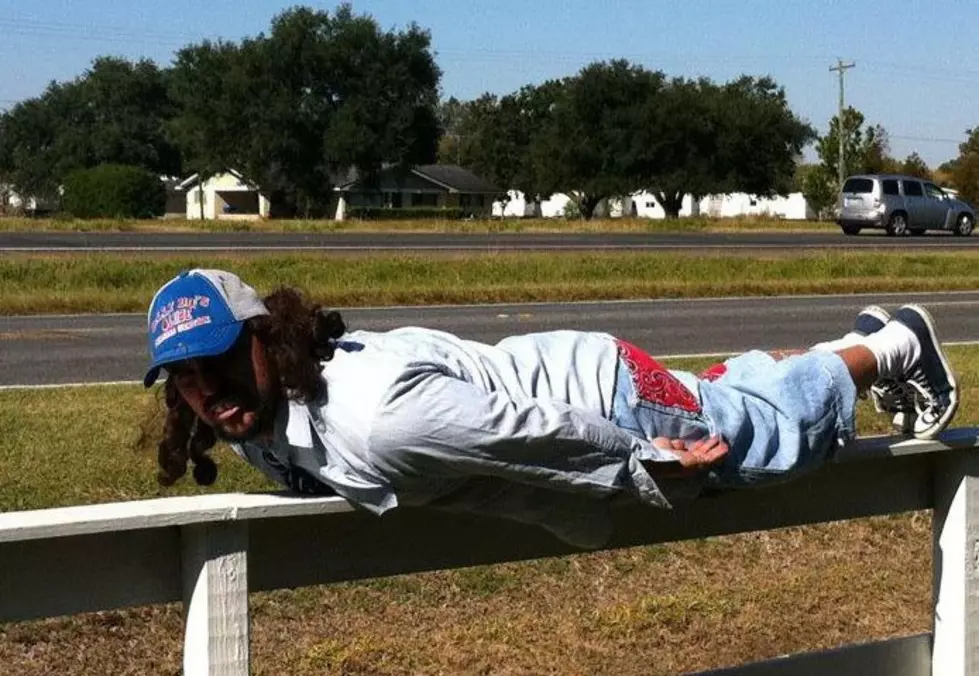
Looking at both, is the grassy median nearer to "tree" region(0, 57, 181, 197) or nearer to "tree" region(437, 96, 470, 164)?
"tree" region(0, 57, 181, 197)

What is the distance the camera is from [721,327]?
14.9 metres

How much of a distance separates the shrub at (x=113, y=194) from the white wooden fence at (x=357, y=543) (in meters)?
63.1

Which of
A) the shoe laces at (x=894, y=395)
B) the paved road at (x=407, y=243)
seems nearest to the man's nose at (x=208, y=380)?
the shoe laces at (x=894, y=395)

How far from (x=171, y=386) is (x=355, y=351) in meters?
0.34

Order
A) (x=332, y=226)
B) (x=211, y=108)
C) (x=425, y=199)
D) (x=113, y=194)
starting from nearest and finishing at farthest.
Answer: (x=332, y=226), (x=113, y=194), (x=211, y=108), (x=425, y=199)

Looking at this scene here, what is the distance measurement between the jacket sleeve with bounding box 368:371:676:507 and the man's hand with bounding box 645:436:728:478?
6.6 inches

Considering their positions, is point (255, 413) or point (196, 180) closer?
point (255, 413)

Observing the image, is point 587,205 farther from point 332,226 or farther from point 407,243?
point 407,243

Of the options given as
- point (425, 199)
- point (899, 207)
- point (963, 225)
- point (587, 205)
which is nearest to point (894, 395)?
point (899, 207)

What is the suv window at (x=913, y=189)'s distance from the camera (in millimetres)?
40219

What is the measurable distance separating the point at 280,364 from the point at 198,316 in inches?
6.5

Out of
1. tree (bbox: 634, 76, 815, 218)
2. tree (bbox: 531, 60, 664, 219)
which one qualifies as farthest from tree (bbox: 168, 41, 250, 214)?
tree (bbox: 634, 76, 815, 218)

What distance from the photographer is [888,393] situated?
141 inches

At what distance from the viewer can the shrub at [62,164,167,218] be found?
65.4 meters
